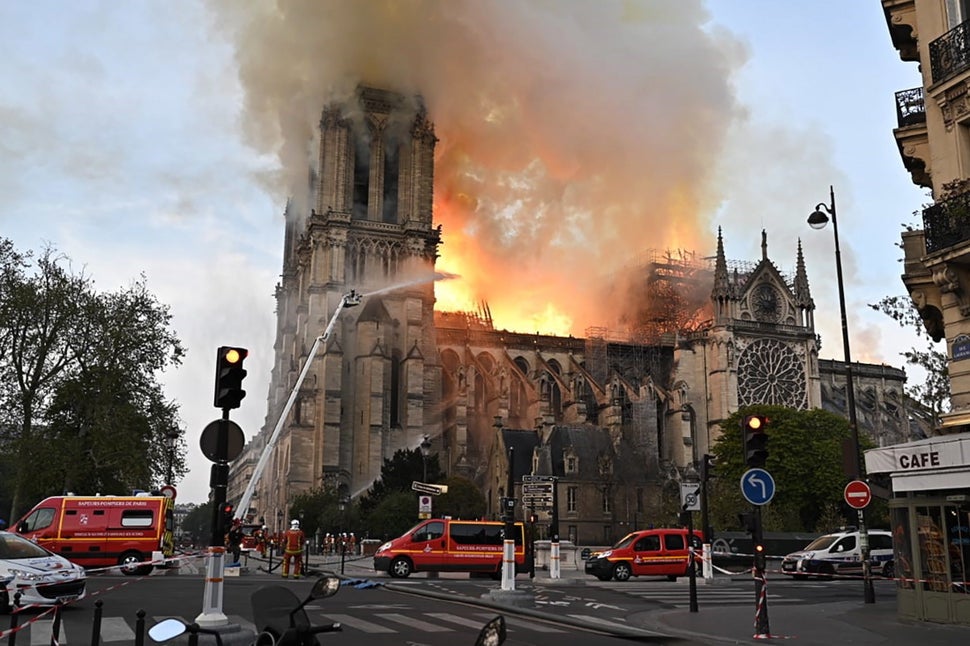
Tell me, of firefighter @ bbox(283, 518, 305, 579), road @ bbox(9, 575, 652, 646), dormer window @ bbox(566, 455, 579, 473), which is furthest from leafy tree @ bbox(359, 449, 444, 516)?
road @ bbox(9, 575, 652, 646)

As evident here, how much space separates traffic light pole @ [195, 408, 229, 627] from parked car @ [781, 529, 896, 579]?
22417 millimetres

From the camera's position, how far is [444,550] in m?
24.9

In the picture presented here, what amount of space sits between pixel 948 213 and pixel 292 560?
1791 centimetres

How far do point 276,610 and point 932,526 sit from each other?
11.1 m

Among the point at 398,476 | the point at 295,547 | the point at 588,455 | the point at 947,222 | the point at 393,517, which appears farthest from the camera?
the point at 588,455

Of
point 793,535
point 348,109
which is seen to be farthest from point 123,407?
point 348,109

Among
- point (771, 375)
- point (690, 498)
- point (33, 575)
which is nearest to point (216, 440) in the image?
point (33, 575)

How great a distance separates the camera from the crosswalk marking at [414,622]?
11930 millimetres

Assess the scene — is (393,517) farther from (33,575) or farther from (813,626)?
(813,626)

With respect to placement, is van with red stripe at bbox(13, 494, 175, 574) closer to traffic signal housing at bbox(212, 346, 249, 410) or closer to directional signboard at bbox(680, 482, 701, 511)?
directional signboard at bbox(680, 482, 701, 511)

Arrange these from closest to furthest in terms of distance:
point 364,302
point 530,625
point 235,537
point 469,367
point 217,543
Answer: point 217,543
point 530,625
point 235,537
point 364,302
point 469,367

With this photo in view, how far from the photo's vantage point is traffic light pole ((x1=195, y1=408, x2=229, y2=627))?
28.1 ft

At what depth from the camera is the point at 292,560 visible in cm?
2402

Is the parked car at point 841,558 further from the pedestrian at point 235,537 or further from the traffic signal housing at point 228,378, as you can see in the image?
the traffic signal housing at point 228,378
